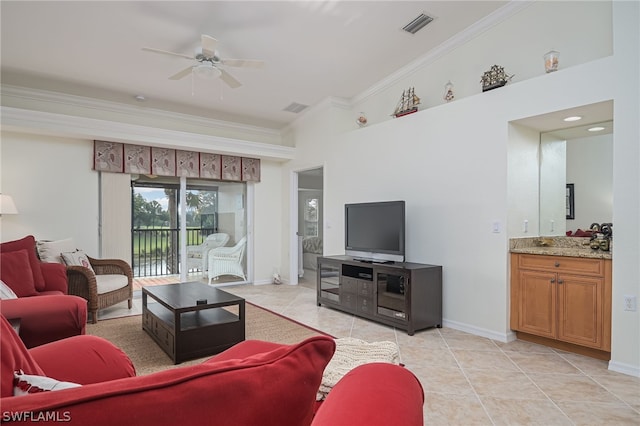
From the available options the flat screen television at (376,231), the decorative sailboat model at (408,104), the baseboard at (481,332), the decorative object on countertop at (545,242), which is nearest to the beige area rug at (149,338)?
the flat screen television at (376,231)

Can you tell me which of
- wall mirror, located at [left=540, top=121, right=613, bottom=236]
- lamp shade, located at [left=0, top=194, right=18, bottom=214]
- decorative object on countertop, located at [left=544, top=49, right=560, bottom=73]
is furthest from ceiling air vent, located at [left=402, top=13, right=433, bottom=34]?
lamp shade, located at [left=0, top=194, right=18, bottom=214]

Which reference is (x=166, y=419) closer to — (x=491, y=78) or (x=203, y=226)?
(x=491, y=78)

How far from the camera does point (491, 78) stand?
3494 mm

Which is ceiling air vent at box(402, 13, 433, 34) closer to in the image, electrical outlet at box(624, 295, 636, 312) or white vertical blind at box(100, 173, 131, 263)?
electrical outlet at box(624, 295, 636, 312)

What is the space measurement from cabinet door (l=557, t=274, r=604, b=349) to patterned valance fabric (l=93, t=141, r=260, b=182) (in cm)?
484

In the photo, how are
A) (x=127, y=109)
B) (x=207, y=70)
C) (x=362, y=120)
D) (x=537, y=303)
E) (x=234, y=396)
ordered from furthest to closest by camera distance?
1. (x=127, y=109)
2. (x=362, y=120)
3. (x=207, y=70)
4. (x=537, y=303)
5. (x=234, y=396)

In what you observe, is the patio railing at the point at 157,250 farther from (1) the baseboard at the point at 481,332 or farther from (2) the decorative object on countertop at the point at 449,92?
(2) the decorative object on countertop at the point at 449,92

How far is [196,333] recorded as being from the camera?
9.55 feet

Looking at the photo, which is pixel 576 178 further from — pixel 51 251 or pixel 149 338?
pixel 51 251

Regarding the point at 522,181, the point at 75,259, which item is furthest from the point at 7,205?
the point at 522,181

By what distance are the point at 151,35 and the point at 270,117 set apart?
9.09ft

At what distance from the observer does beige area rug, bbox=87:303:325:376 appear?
288 centimetres

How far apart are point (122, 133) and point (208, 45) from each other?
238cm

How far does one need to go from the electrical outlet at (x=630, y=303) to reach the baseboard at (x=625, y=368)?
1.31ft
